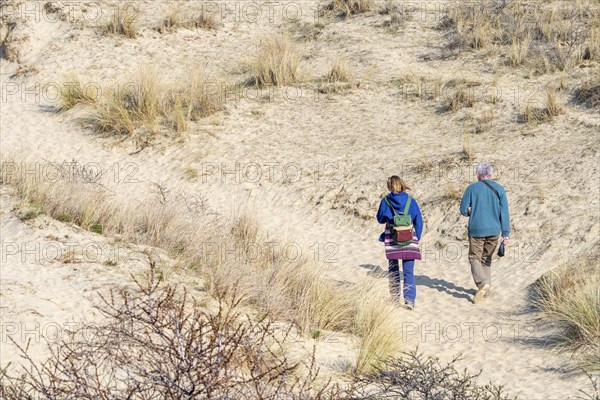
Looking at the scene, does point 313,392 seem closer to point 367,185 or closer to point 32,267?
point 32,267

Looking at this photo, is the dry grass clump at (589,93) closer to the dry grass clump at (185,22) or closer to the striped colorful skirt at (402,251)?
the striped colorful skirt at (402,251)

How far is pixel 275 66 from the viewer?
662 inches

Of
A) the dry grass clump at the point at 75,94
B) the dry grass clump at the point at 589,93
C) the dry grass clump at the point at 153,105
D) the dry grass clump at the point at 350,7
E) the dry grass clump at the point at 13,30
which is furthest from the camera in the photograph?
the dry grass clump at the point at 350,7

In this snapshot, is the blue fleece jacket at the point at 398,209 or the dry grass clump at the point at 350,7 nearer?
the blue fleece jacket at the point at 398,209

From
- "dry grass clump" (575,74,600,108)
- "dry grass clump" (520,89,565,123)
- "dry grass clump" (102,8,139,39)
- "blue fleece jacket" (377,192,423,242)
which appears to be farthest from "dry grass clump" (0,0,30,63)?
"blue fleece jacket" (377,192,423,242)

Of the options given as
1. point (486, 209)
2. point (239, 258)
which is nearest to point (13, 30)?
point (239, 258)

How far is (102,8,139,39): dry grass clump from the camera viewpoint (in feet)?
63.7

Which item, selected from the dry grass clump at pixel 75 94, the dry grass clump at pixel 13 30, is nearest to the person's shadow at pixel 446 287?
the dry grass clump at pixel 75 94

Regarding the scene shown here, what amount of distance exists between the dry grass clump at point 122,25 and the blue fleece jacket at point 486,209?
12.1 m

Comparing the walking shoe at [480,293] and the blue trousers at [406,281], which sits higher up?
the blue trousers at [406,281]

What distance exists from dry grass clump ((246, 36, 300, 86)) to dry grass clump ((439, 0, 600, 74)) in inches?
129

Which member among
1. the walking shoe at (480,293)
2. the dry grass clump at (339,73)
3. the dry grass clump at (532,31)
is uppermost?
the dry grass clump at (532,31)

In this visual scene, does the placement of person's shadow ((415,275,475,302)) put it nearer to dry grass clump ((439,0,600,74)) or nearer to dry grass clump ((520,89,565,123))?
dry grass clump ((520,89,565,123))

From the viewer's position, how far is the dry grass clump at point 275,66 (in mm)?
16781
